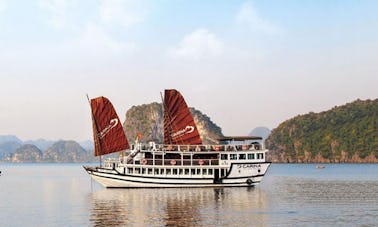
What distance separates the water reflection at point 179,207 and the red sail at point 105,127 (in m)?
7.70

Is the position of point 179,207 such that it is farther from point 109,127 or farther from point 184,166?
point 109,127

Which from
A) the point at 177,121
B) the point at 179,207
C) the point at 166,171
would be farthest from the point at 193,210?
the point at 177,121

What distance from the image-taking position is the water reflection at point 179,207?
130ft

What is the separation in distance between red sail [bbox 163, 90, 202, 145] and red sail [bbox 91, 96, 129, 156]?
6041 millimetres

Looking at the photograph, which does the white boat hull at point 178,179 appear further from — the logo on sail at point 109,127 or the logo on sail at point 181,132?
the logo on sail at point 181,132

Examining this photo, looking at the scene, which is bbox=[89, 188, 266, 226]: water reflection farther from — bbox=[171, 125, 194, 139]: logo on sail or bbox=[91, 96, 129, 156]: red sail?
bbox=[171, 125, 194, 139]: logo on sail

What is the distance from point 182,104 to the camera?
239 feet

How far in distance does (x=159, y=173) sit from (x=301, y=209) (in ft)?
73.6

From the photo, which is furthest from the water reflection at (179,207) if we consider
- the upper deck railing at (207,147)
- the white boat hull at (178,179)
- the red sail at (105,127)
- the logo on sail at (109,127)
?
the logo on sail at (109,127)

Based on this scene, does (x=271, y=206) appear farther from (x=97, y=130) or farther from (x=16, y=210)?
(x=97, y=130)

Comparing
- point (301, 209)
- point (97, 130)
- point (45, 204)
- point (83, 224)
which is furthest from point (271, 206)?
point (97, 130)

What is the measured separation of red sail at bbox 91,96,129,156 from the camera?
70875 mm

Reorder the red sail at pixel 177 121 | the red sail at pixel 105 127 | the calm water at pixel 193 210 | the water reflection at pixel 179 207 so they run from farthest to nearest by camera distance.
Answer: the red sail at pixel 177 121 < the red sail at pixel 105 127 < the calm water at pixel 193 210 < the water reflection at pixel 179 207

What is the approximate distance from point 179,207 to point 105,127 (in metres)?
25.9
